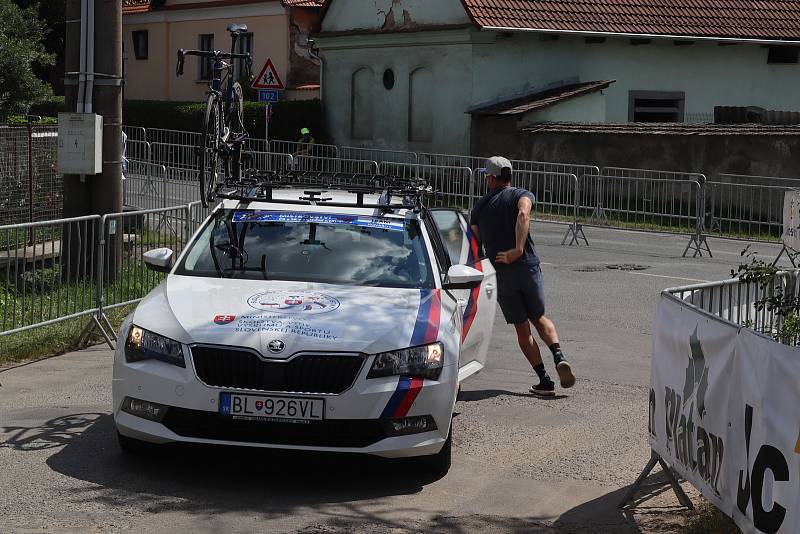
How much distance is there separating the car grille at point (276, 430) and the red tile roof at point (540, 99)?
25502mm

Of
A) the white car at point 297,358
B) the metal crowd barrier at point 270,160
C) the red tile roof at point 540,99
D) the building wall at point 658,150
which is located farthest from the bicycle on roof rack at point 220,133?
the red tile roof at point 540,99

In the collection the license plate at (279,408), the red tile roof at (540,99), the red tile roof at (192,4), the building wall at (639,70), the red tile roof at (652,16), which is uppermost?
the red tile roof at (192,4)

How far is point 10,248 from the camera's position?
1084cm

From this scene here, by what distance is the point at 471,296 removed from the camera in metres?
9.52

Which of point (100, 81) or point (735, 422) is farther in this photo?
point (100, 81)

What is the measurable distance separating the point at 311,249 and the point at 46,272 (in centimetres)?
356

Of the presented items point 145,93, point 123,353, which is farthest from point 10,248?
point 145,93

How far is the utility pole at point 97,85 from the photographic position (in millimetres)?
12500

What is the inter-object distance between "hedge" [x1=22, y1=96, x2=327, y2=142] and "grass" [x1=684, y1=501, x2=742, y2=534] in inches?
1233

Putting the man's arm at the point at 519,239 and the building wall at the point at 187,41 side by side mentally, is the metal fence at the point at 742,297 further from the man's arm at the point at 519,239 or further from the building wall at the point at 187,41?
the building wall at the point at 187,41

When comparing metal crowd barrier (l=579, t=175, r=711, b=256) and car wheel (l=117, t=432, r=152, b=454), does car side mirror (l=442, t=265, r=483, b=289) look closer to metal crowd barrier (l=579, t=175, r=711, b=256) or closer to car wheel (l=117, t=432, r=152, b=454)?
car wheel (l=117, t=432, r=152, b=454)

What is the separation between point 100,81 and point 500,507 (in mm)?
7247

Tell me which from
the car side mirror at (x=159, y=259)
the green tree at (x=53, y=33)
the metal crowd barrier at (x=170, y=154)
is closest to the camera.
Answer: the car side mirror at (x=159, y=259)

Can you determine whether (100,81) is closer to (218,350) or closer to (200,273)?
(200,273)
